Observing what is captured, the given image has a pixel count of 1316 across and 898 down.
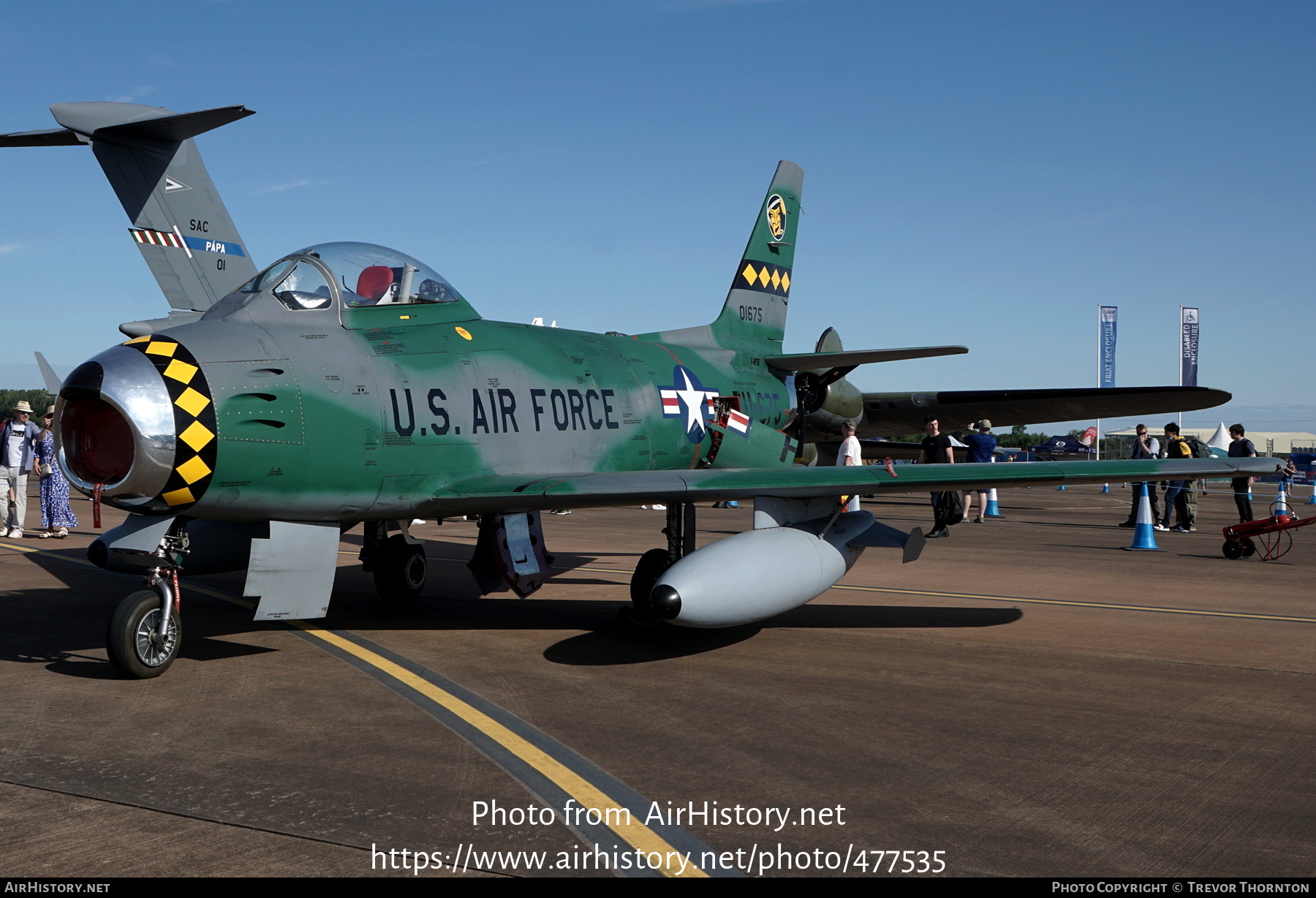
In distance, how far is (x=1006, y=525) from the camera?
1941 cm

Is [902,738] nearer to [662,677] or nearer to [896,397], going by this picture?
[662,677]

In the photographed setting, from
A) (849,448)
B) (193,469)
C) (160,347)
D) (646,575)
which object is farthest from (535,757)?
(849,448)

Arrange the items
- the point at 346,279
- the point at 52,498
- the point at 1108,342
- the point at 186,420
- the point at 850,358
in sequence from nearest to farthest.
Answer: the point at 186,420
the point at 346,279
the point at 850,358
the point at 52,498
the point at 1108,342

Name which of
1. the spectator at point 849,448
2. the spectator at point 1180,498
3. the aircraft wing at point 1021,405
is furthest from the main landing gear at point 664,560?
the spectator at point 1180,498

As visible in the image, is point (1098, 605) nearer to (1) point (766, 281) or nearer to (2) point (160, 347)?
(1) point (766, 281)

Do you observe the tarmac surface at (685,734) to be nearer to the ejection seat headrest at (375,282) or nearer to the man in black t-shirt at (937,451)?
the ejection seat headrest at (375,282)

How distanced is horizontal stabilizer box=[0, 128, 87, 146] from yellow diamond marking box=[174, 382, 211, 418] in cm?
1344

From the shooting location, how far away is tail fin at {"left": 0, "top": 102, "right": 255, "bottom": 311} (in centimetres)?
1645

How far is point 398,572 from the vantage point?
9.56 meters

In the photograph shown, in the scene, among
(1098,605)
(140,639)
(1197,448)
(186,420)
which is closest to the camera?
(186,420)

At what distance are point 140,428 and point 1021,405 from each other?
35.7ft

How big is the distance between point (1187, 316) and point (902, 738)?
4249cm

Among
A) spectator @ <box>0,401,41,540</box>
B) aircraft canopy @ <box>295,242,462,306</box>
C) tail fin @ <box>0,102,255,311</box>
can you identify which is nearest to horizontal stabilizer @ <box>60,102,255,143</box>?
tail fin @ <box>0,102,255,311</box>
